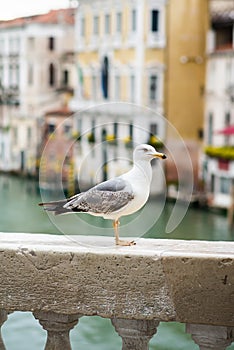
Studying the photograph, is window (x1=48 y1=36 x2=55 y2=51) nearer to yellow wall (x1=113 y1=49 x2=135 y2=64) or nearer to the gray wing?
yellow wall (x1=113 y1=49 x2=135 y2=64)

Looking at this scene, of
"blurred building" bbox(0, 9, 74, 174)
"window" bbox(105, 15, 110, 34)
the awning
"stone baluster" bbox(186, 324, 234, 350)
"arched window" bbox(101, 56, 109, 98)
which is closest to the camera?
"stone baluster" bbox(186, 324, 234, 350)

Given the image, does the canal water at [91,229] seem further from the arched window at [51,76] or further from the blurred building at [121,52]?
the arched window at [51,76]

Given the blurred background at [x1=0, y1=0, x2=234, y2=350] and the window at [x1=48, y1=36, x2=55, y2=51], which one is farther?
the window at [x1=48, y1=36, x2=55, y2=51]

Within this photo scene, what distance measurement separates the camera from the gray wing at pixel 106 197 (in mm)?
1409

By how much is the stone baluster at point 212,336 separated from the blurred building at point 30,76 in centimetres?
2234

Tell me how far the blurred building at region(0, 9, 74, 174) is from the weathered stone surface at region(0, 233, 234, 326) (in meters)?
22.3

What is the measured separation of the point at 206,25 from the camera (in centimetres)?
1711

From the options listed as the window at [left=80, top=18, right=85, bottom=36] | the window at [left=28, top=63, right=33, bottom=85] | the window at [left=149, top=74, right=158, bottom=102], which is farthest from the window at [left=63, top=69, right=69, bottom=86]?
the window at [left=149, top=74, right=158, bottom=102]

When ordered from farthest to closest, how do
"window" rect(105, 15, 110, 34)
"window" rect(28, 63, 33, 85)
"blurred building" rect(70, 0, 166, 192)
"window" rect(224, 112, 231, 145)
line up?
"window" rect(28, 63, 33, 85) < "window" rect(105, 15, 110, 34) < "blurred building" rect(70, 0, 166, 192) < "window" rect(224, 112, 231, 145)

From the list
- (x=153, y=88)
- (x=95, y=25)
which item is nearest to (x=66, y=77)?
(x=95, y=25)

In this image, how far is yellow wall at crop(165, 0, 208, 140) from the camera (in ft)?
56.5

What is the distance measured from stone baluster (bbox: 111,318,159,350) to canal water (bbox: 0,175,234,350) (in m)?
0.14

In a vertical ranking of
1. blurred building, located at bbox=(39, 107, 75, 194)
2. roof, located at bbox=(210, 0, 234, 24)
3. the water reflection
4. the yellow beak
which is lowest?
the water reflection

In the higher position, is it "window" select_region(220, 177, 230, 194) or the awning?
the awning
